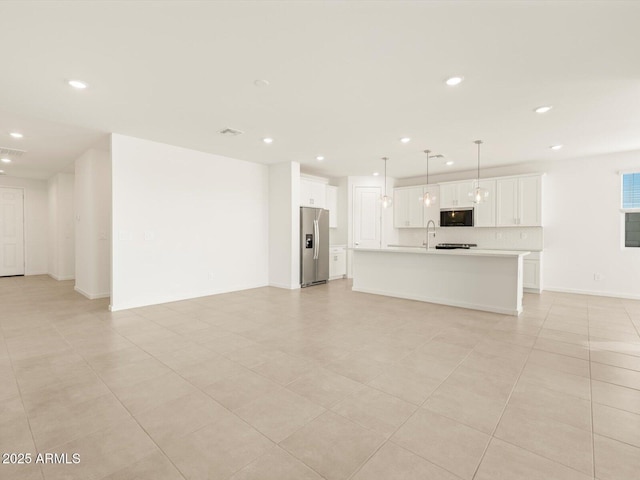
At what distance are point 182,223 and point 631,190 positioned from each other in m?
8.29

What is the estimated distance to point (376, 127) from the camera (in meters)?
4.37

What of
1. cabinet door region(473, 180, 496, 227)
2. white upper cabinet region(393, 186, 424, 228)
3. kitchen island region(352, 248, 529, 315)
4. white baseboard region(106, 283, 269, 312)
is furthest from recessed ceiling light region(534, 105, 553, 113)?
white baseboard region(106, 283, 269, 312)

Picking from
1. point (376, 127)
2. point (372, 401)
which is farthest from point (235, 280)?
point (372, 401)

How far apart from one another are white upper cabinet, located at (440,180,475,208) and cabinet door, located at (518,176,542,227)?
976mm

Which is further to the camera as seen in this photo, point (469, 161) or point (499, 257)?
point (469, 161)

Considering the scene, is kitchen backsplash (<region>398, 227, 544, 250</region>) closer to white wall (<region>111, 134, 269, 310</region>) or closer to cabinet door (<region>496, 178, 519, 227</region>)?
cabinet door (<region>496, 178, 519, 227</region>)

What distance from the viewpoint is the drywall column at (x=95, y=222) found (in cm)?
568

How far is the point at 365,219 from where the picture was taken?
838 cm

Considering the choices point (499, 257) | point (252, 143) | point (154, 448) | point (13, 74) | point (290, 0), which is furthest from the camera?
point (252, 143)

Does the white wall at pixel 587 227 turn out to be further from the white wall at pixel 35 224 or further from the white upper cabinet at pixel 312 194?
the white wall at pixel 35 224

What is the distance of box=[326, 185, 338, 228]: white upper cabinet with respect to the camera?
8266 millimetres

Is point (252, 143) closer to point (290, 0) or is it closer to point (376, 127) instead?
point (376, 127)

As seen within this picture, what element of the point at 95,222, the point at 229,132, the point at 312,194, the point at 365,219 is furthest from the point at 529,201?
the point at 95,222

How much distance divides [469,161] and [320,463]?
637 cm
